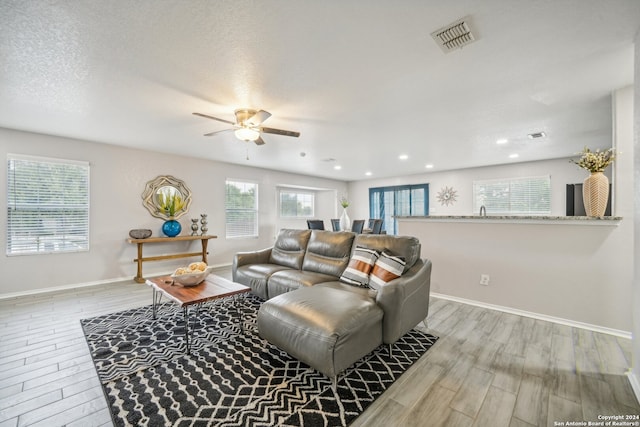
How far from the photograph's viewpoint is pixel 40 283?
13.0 ft

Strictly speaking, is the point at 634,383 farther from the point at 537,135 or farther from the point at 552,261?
the point at 537,135

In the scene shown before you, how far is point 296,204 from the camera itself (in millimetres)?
8719

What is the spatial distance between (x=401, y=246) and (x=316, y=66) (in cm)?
188

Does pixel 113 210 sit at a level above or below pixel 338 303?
above

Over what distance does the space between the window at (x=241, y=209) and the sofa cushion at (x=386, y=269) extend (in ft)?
15.4

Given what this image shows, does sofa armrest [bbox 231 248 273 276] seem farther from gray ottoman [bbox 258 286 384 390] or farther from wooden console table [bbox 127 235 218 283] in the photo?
wooden console table [bbox 127 235 218 283]

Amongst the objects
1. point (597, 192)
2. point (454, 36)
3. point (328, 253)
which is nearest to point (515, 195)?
point (597, 192)

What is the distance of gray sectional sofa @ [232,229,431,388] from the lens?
1746mm

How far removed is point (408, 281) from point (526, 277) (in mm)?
1827

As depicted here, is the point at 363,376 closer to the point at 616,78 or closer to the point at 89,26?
the point at 89,26

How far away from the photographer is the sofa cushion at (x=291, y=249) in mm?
3627

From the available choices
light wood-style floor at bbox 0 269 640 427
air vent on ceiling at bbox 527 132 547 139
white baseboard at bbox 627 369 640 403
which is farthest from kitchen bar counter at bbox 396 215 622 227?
air vent on ceiling at bbox 527 132 547 139

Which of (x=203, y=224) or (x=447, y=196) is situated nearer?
(x=203, y=224)

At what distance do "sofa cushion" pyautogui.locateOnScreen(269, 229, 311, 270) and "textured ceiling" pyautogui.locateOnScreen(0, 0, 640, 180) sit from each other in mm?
1597
